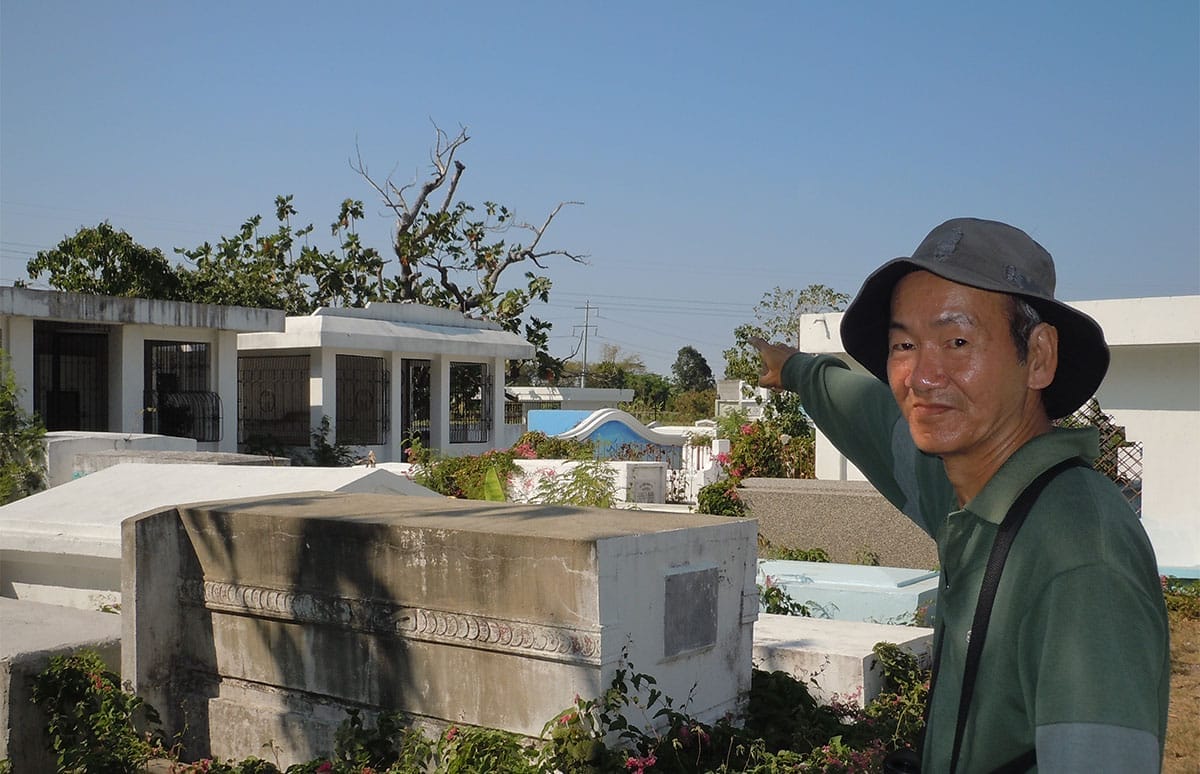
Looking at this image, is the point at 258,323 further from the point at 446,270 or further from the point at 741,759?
the point at 741,759

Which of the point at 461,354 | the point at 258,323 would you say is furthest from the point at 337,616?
the point at 461,354

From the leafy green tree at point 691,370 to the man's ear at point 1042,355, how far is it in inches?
2985

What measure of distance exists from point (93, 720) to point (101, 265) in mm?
24086

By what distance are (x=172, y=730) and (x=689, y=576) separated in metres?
2.59

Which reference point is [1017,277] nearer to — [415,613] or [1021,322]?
[1021,322]

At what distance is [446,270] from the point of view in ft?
104

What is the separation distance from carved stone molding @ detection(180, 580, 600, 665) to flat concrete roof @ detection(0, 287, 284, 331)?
40.5 feet

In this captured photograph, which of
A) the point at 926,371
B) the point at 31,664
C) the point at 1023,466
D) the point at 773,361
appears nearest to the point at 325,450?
the point at 31,664

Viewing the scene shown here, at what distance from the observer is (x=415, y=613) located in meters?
4.54

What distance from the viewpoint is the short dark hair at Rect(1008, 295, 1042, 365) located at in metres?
1.62

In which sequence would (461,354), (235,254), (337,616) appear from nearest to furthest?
(337,616), (461,354), (235,254)

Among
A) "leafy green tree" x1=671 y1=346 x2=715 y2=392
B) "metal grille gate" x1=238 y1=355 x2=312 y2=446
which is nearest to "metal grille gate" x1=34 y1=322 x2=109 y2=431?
"metal grille gate" x1=238 y1=355 x2=312 y2=446

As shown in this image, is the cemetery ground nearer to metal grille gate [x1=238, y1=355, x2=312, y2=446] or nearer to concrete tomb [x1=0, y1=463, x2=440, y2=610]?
concrete tomb [x1=0, y1=463, x2=440, y2=610]

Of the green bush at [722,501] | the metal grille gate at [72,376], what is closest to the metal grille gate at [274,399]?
the metal grille gate at [72,376]
